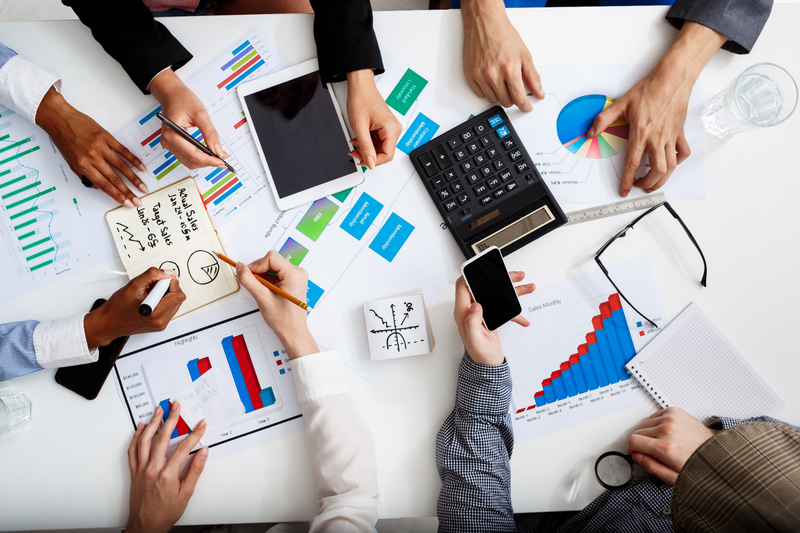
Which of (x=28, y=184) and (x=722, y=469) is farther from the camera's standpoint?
(x=28, y=184)

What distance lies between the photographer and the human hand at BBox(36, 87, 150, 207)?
2.93 ft

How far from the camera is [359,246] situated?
92 centimetres

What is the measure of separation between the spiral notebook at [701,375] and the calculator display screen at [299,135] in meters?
0.79

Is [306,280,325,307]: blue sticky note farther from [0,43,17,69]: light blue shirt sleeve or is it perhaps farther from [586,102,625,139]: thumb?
[0,43,17,69]: light blue shirt sleeve

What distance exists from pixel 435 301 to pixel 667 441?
1.76 feet

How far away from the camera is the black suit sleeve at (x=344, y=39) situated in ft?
2.89

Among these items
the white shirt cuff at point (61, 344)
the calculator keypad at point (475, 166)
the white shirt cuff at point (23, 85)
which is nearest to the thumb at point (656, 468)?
the calculator keypad at point (475, 166)

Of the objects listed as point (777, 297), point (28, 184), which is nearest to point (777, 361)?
point (777, 297)

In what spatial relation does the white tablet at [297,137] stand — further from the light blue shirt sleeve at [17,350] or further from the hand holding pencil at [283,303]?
the light blue shirt sleeve at [17,350]

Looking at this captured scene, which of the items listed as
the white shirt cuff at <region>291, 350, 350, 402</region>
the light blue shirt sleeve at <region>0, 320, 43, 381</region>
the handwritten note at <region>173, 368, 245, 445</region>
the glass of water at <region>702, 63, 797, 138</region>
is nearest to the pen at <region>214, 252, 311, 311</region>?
the white shirt cuff at <region>291, 350, 350, 402</region>

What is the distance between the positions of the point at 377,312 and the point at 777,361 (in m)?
0.88

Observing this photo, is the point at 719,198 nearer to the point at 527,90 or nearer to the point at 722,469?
the point at 527,90

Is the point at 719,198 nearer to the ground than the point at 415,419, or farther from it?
farther from it

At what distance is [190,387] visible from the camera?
2.99 ft
